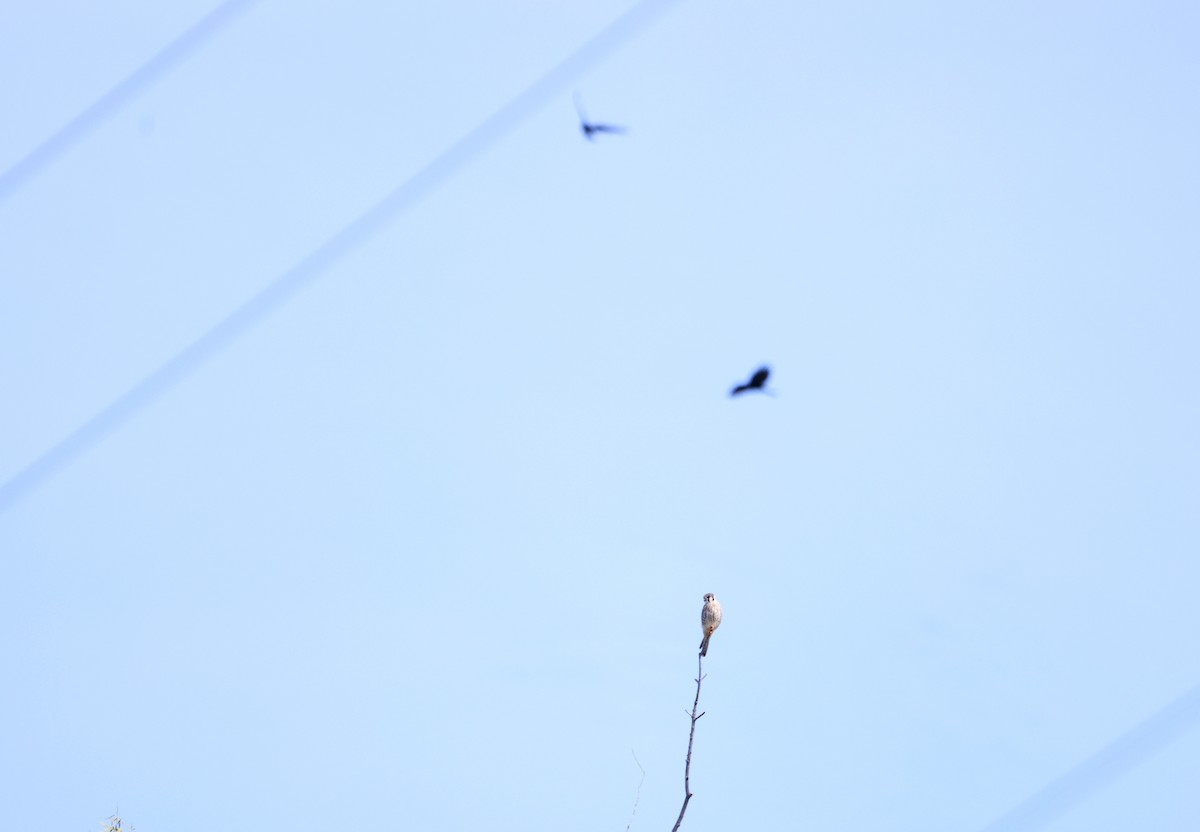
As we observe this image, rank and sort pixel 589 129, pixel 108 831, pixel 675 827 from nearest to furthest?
pixel 675 827
pixel 589 129
pixel 108 831

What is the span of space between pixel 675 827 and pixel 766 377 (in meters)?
3.48

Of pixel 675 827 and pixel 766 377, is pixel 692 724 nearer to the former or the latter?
pixel 675 827

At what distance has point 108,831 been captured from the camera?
1434 centimetres

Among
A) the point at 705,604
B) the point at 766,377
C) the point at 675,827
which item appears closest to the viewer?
the point at 675,827

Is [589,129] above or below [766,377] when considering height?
above

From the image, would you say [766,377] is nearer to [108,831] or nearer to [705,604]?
[705,604]

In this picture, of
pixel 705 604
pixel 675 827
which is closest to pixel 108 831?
pixel 705 604

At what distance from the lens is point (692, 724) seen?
8203mm

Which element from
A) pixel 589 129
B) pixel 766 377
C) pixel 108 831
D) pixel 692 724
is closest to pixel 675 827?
pixel 692 724

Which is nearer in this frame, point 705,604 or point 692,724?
point 692,724

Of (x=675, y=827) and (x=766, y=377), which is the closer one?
(x=675, y=827)

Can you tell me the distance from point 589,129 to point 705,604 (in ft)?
15.3

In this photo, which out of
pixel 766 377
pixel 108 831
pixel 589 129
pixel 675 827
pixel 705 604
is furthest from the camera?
pixel 108 831

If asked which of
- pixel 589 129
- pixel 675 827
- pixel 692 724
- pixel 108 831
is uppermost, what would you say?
pixel 589 129
